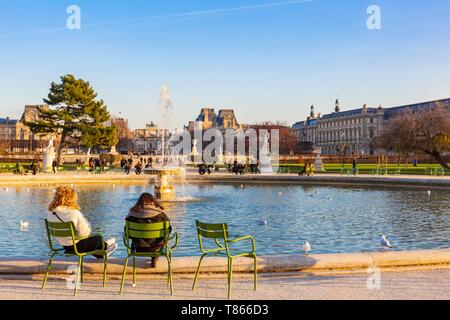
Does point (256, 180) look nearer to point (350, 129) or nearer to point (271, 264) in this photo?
point (271, 264)

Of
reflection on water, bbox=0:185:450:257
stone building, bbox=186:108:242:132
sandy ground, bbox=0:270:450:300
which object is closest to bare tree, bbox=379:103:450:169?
reflection on water, bbox=0:185:450:257

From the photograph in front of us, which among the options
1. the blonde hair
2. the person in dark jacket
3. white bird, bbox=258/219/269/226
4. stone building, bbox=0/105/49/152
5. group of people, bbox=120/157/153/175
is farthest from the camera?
stone building, bbox=0/105/49/152

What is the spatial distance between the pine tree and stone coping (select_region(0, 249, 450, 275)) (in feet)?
161

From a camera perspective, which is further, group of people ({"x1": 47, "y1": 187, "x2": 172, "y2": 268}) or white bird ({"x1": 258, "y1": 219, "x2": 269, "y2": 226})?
Result: white bird ({"x1": 258, "y1": 219, "x2": 269, "y2": 226})

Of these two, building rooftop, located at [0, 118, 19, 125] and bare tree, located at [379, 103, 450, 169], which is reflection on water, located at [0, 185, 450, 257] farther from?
building rooftop, located at [0, 118, 19, 125]

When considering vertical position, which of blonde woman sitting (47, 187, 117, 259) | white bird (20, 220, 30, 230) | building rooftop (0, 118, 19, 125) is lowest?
white bird (20, 220, 30, 230)

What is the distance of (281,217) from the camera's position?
18.5 meters

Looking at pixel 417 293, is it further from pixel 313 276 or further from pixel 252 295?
pixel 252 295

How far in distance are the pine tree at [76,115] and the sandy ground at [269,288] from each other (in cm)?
5010

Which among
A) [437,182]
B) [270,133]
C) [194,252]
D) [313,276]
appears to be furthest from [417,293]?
[270,133]

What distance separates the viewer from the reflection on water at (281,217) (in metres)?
13.4

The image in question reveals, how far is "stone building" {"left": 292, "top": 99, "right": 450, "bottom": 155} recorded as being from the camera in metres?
154

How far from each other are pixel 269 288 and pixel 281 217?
35.1 feet

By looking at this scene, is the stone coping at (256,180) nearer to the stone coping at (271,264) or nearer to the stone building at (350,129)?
the stone coping at (271,264)
